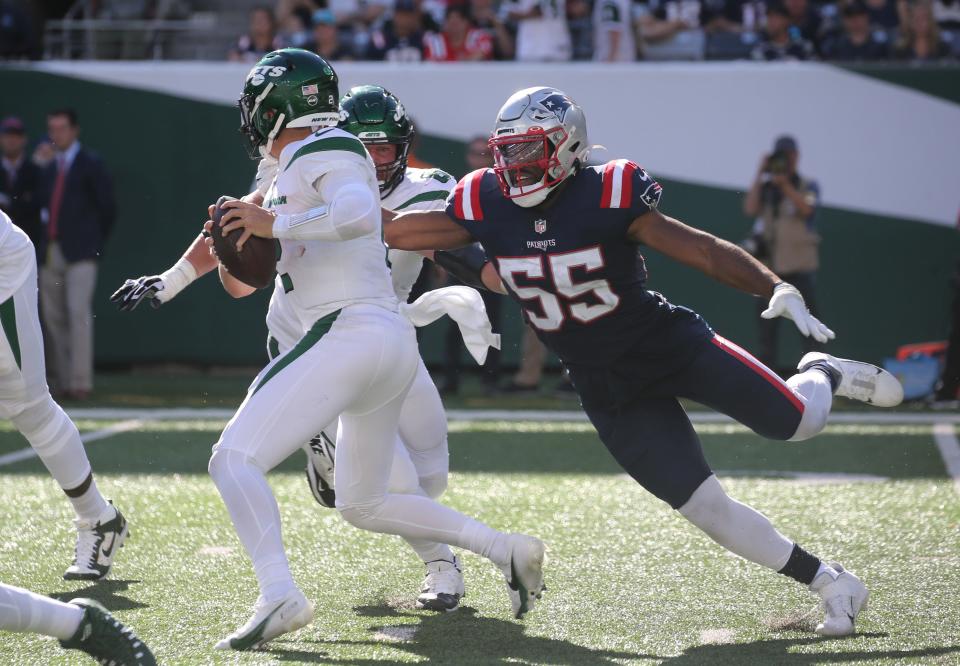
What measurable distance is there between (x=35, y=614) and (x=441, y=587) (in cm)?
150

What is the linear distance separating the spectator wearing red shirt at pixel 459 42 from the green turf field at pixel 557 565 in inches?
183

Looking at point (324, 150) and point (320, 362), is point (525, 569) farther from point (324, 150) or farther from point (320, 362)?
point (324, 150)

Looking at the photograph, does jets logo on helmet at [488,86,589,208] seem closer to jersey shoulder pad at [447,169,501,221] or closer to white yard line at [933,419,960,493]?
jersey shoulder pad at [447,169,501,221]

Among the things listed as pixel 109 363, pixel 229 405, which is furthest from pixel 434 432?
pixel 109 363

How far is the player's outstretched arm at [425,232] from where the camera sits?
4.08 meters

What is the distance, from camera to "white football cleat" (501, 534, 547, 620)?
3.82 meters

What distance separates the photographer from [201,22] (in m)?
12.3

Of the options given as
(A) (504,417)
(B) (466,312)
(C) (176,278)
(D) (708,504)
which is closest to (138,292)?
(C) (176,278)

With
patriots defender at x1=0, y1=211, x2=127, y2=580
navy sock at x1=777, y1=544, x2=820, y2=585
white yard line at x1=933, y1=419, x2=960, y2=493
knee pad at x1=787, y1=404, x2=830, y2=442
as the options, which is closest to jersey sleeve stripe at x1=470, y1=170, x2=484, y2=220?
knee pad at x1=787, y1=404, x2=830, y2=442

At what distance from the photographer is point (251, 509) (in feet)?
11.6

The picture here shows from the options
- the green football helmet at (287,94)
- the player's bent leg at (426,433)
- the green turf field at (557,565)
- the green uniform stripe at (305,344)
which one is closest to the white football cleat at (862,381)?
the green turf field at (557,565)

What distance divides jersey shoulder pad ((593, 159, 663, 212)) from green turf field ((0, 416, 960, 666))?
4.04 feet

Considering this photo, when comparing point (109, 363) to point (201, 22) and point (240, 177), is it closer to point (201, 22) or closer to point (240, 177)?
point (240, 177)

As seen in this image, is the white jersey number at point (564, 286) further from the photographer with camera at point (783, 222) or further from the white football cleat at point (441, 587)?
the photographer with camera at point (783, 222)
